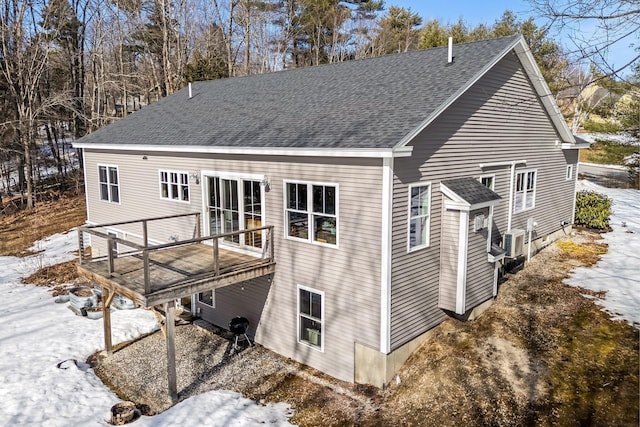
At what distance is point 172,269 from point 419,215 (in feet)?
18.0

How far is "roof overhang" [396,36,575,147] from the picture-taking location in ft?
27.3

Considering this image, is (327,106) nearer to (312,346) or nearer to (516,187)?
(312,346)

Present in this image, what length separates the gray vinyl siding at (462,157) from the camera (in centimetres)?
864

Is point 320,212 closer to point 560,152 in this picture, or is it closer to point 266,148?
point 266,148

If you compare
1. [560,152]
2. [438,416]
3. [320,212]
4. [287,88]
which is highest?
[287,88]

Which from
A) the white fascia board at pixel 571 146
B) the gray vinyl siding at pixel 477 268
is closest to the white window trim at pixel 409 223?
the gray vinyl siding at pixel 477 268

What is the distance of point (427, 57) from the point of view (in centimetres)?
1152

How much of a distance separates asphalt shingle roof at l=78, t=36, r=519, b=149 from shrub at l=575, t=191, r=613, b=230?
9.51 m

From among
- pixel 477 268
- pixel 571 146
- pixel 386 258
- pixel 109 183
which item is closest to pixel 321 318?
pixel 386 258

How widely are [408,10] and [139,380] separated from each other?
37.2 metres

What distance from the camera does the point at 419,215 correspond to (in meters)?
9.07

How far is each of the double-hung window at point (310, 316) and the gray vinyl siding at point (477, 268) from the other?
3.16 m

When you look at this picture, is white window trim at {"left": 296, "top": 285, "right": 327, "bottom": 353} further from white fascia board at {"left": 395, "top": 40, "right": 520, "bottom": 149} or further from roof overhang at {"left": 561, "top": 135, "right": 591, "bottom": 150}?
roof overhang at {"left": 561, "top": 135, "right": 591, "bottom": 150}

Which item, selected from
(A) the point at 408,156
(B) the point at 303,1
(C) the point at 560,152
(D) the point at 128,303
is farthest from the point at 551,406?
(B) the point at 303,1
